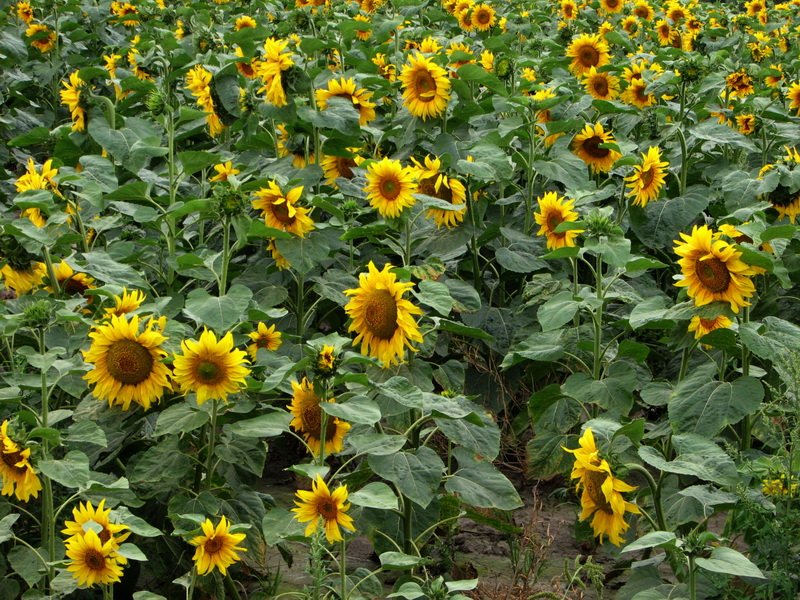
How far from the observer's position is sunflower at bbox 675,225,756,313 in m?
2.91

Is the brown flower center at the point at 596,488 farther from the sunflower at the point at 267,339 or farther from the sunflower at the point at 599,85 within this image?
the sunflower at the point at 599,85

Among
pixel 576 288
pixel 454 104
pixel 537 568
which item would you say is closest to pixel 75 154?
pixel 454 104

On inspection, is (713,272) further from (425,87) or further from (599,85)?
(599,85)

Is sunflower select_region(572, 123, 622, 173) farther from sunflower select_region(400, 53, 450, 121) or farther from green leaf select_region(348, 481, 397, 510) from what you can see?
green leaf select_region(348, 481, 397, 510)

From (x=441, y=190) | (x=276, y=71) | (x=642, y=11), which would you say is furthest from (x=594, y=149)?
(x=642, y=11)

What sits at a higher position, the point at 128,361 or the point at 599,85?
the point at 128,361

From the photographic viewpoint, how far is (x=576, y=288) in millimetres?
3693

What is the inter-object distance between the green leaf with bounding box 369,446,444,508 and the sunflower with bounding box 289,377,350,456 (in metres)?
0.19

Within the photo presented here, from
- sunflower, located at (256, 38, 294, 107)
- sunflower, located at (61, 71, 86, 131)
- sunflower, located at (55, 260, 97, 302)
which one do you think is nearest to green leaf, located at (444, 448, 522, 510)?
sunflower, located at (55, 260, 97, 302)

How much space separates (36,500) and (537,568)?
1.50 m

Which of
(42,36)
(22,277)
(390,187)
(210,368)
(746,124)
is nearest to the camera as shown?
(210,368)

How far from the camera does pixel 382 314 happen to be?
3098 millimetres

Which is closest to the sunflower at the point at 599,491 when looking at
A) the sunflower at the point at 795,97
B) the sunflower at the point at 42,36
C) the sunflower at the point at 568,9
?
the sunflower at the point at 795,97

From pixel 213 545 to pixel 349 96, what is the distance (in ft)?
7.11
